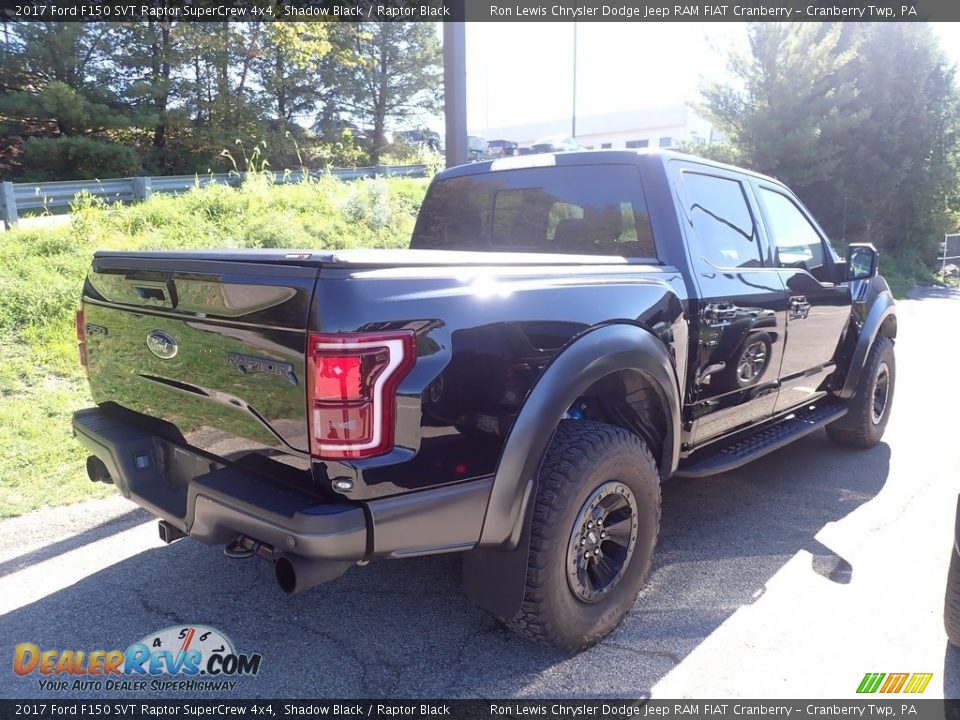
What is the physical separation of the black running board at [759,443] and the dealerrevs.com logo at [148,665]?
2.14 metres

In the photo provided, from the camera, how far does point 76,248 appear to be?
7.45 meters

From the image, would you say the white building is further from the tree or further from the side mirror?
the side mirror

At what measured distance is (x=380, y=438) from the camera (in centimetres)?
208

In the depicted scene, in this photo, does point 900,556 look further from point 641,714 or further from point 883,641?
point 641,714

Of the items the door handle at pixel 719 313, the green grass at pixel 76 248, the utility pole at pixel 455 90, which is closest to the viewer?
the door handle at pixel 719 313

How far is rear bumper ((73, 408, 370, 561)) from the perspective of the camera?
2.04 m

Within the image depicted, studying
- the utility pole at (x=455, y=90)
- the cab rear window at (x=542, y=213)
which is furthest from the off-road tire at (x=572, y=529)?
the utility pole at (x=455, y=90)

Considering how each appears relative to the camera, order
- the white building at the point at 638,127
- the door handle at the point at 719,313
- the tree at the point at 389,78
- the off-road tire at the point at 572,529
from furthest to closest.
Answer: the white building at the point at 638,127 < the tree at the point at 389,78 < the door handle at the point at 719,313 < the off-road tire at the point at 572,529

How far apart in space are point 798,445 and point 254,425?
449 centimetres

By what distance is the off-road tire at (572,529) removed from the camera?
8.18 feet

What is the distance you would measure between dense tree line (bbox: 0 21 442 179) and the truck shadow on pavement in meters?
13.2

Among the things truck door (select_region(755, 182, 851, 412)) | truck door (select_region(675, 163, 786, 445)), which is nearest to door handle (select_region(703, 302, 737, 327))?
truck door (select_region(675, 163, 786, 445))

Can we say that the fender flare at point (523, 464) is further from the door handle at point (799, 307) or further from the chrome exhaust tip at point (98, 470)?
the door handle at point (799, 307)

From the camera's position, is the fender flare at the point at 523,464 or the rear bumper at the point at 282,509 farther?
the fender flare at the point at 523,464
